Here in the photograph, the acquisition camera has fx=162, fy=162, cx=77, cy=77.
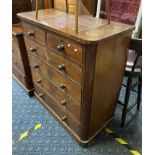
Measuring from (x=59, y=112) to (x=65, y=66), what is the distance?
63cm

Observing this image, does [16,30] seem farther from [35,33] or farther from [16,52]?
[35,33]

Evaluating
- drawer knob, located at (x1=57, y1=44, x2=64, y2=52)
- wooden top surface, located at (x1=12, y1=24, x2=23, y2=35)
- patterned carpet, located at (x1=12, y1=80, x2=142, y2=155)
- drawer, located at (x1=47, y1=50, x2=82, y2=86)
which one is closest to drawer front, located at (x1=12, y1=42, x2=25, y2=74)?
wooden top surface, located at (x1=12, y1=24, x2=23, y2=35)

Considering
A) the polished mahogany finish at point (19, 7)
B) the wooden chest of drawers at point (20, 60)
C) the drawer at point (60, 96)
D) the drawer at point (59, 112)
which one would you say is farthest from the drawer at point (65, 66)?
the polished mahogany finish at point (19, 7)

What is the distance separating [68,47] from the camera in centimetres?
111

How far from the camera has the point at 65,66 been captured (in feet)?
4.01

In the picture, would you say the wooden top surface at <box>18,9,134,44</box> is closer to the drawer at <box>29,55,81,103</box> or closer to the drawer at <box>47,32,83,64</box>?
the drawer at <box>47,32,83,64</box>

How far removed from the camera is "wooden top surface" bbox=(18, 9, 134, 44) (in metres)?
0.99

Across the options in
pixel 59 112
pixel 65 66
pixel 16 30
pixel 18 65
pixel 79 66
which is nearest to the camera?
pixel 79 66

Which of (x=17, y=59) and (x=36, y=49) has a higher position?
(x=36, y=49)

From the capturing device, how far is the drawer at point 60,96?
4.45ft

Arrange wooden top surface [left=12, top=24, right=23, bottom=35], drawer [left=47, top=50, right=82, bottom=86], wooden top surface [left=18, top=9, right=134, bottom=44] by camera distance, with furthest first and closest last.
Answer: wooden top surface [left=12, top=24, right=23, bottom=35], drawer [left=47, top=50, right=82, bottom=86], wooden top surface [left=18, top=9, right=134, bottom=44]

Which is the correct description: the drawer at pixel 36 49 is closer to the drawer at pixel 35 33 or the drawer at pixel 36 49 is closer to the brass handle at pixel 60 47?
the drawer at pixel 35 33

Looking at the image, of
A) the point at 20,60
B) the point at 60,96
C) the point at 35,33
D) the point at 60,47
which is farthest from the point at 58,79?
the point at 20,60
